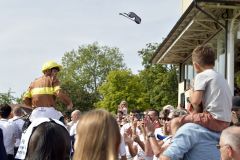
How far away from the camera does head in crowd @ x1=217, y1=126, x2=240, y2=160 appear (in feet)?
13.2

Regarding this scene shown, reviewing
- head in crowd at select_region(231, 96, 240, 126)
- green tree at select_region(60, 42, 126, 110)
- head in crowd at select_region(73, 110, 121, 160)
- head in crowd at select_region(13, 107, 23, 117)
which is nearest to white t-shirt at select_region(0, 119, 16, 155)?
head in crowd at select_region(13, 107, 23, 117)

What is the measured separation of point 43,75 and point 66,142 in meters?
4.13

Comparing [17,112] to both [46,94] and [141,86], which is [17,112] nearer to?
[46,94]

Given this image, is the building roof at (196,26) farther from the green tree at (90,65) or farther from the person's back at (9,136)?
the green tree at (90,65)

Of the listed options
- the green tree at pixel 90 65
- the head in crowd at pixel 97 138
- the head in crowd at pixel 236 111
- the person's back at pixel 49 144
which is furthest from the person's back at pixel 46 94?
the green tree at pixel 90 65

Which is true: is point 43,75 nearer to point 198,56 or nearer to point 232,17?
point 198,56

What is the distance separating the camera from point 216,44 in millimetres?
18000

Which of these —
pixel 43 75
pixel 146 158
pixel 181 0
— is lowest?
pixel 146 158

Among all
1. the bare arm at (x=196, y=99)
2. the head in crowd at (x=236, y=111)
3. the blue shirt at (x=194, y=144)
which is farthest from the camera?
the head in crowd at (x=236, y=111)

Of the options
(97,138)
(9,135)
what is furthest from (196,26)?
(97,138)

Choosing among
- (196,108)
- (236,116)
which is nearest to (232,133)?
(196,108)

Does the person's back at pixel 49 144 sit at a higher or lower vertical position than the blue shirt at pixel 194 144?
higher

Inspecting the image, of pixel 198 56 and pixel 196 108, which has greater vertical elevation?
pixel 198 56

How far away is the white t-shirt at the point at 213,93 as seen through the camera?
496 cm
